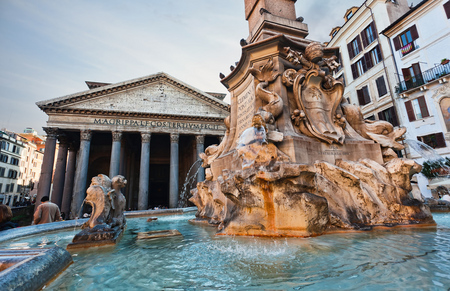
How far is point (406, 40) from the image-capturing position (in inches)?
625

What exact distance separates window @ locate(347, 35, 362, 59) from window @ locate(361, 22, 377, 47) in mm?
526

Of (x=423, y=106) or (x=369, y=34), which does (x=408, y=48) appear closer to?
(x=369, y=34)

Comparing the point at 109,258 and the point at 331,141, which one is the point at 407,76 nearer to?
the point at 331,141

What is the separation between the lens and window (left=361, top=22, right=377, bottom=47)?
17.9 meters

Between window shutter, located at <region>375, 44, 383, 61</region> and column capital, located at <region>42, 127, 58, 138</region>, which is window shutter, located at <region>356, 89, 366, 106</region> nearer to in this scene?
window shutter, located at <region>375, 44, 383, 61</region>

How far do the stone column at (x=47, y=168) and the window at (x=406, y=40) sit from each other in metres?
26.6

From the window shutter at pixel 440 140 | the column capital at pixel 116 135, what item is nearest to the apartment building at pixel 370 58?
the window shutter at pixel 440 140

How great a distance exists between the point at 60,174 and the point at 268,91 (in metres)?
20.6

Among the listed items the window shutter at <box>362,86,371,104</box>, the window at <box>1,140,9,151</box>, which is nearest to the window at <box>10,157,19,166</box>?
the window at <box>1,140,9,151</box>

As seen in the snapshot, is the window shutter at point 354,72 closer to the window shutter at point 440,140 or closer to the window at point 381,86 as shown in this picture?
the window at point 381,86

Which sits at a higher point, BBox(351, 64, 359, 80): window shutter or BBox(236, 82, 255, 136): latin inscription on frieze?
BBox(351, 64, 359, 80): window shutter

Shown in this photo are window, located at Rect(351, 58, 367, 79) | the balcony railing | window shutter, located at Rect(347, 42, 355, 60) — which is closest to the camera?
the balcony railing

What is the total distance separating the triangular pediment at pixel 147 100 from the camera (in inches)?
732

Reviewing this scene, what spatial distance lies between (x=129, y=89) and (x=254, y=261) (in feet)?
70.5
